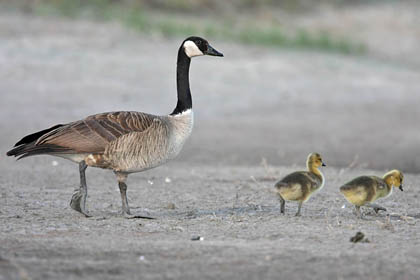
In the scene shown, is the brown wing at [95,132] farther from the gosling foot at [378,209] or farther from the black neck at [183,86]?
the gosling foot at [378,209]

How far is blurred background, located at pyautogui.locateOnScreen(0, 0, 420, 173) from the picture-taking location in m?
13.2

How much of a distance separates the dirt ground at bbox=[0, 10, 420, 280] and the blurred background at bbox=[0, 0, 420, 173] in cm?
4

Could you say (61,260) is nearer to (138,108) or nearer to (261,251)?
(261,251)

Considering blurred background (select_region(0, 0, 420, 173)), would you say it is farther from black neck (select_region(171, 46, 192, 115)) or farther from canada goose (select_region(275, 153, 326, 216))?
canada goose (select_region(275, 153, 326, 216))

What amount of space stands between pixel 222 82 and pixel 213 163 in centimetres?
455

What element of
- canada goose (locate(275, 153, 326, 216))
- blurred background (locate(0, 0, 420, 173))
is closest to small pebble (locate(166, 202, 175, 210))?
canada goose (locate(275, 153, 326, 216))

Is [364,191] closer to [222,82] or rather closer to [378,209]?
[378,209]

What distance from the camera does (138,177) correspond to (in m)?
10.2

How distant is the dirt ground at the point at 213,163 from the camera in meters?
5.85

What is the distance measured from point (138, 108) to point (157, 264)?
8766 millimetres

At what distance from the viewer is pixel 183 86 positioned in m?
8.54

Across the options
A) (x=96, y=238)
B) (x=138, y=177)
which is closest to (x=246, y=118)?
(x=138, y=177)

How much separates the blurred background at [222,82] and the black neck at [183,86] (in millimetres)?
3153

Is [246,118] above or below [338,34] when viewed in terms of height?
below
